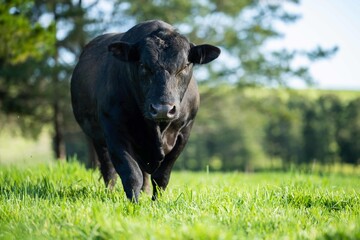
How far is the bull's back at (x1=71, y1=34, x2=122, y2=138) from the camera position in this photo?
6.55 m

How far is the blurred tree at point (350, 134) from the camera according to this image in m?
59.7

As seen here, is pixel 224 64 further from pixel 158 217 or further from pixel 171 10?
pixel 158 217

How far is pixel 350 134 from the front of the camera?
61.8 m

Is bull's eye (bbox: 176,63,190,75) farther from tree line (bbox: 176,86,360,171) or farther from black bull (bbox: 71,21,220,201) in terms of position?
tree line (bbox: 176,86,360,171)

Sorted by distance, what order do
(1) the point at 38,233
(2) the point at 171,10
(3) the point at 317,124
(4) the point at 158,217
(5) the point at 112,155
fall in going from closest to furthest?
(1) the point at 38,233 → (4) the point at 158,217 → (5) the point at 112,155 → (2) the point at 171,10 → (3) the point at 317,124

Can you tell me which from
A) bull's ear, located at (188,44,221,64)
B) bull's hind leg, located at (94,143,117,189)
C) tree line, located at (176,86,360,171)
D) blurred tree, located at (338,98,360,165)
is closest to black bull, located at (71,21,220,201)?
bull's ear, located at (188,44,221,64)

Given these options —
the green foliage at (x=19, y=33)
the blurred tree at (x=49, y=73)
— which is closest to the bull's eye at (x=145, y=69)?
the green foliage at (x=19, y=33)

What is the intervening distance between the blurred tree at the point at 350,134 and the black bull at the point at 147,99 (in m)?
56.2

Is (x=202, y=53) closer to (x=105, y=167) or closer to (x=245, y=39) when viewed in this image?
(x=105, y=167)

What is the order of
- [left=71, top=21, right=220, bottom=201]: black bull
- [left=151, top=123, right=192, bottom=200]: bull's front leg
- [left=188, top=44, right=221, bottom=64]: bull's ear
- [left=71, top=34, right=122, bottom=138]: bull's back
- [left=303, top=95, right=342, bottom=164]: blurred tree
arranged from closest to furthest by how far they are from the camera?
[left=71, top=21, right=220, bottom=201]: black bull
[left=188, top=44, right=221, bottom=64]: bull's ear
[left=151, top=123, right=192, bottom=200]: bull's front leg
[left=71, top=34, right=122, bottom=138]: bull's back
[left=303, top=95, right=342, bottom=164]: blurred tree

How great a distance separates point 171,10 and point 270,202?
53.1 feet

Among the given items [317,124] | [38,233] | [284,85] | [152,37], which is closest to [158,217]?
[38,233]

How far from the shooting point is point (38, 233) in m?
3.50

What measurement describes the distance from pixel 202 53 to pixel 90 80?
6.00 feet
